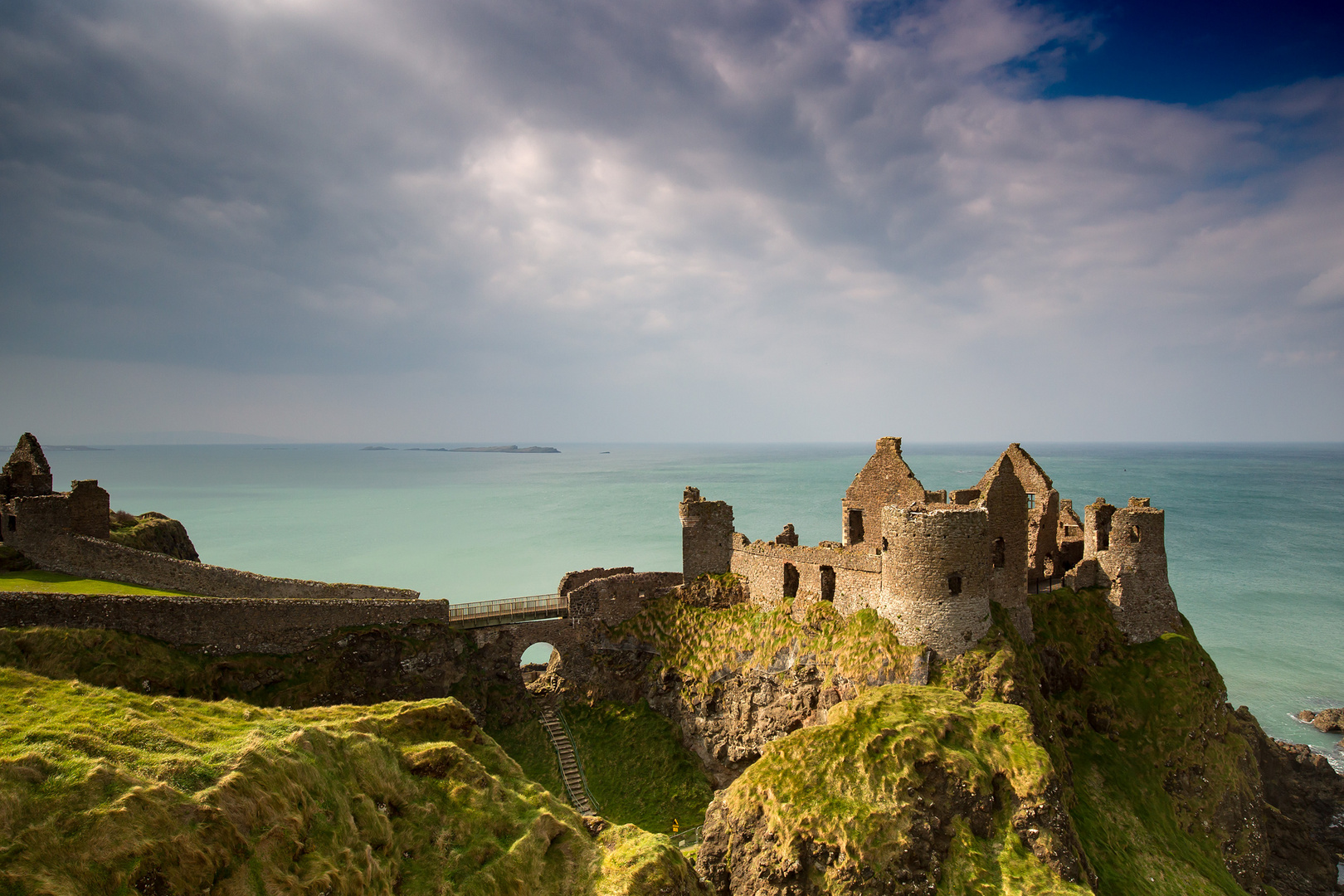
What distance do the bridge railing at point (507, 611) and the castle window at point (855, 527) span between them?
13.7 meters

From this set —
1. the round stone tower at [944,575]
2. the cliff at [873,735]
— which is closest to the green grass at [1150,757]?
the cliff at [873,735]

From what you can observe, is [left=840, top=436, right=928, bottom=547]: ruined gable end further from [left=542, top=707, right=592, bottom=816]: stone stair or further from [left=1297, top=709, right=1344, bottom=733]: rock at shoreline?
[left=1297, top=709, right=1344, bottom=733]: rock at shoreline

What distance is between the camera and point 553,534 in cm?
10356

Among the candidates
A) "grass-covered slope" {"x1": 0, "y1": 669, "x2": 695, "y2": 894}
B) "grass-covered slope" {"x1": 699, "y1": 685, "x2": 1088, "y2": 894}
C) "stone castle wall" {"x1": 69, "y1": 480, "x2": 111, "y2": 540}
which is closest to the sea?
"grass-covered slope" {"x1": 699, "y1": 685, "x2": 1088, "y2": 894}

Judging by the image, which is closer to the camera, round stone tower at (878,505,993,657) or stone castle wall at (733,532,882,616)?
round stone tower at (878,505,993,657)

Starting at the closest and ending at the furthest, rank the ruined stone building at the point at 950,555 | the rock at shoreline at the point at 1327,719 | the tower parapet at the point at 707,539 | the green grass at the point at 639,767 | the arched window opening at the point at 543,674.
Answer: the ruined stone building at the point at 950,555, the green grass at the point at 639,767, the arched window opening at the point at 543,674, the tower parapet at the point at 707,539, the rock at shoreline at the point at 1327,719

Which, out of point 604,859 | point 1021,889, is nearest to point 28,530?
point 604,859

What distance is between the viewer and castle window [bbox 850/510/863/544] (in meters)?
30.5

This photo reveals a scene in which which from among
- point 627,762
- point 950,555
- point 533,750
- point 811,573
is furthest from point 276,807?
point 811,573

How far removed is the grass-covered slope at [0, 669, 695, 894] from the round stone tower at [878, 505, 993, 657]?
1150 centimetres

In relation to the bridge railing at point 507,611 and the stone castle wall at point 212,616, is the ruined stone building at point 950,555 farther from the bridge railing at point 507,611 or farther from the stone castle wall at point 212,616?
the stone castle wall at point 212,616

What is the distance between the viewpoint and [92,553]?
25.7 metres

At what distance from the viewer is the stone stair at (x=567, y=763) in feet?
82.7

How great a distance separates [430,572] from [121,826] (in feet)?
246
